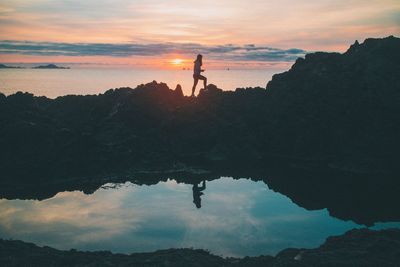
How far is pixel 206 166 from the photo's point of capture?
97.4 feet

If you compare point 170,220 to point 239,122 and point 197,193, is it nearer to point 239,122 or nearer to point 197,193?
point 197,193

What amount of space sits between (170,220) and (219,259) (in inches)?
253

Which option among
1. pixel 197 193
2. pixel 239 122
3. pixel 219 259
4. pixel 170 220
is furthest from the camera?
pixel 239 122

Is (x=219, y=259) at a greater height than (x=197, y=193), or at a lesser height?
greater

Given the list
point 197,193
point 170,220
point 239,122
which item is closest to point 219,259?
point 170,220

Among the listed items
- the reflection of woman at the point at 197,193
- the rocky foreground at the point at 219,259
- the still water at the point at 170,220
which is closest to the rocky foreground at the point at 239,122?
the reflection of woman at the point at 197,193

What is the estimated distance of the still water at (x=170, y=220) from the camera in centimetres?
1711

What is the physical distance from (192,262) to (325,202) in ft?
43.3

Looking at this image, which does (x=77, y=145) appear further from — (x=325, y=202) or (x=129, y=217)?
(x=325, y=202)

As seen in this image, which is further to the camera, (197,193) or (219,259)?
(197,193)

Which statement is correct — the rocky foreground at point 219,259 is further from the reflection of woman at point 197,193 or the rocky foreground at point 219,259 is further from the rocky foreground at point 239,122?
the rocky foreground at point 239,122

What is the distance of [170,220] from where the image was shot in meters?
20.0

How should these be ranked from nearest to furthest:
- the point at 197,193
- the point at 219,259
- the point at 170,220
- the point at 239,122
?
the point at 219,259 → the point at 170,220 → the point at 197,193 → the point at 239,122

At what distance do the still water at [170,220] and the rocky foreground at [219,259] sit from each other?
220 centimetres
